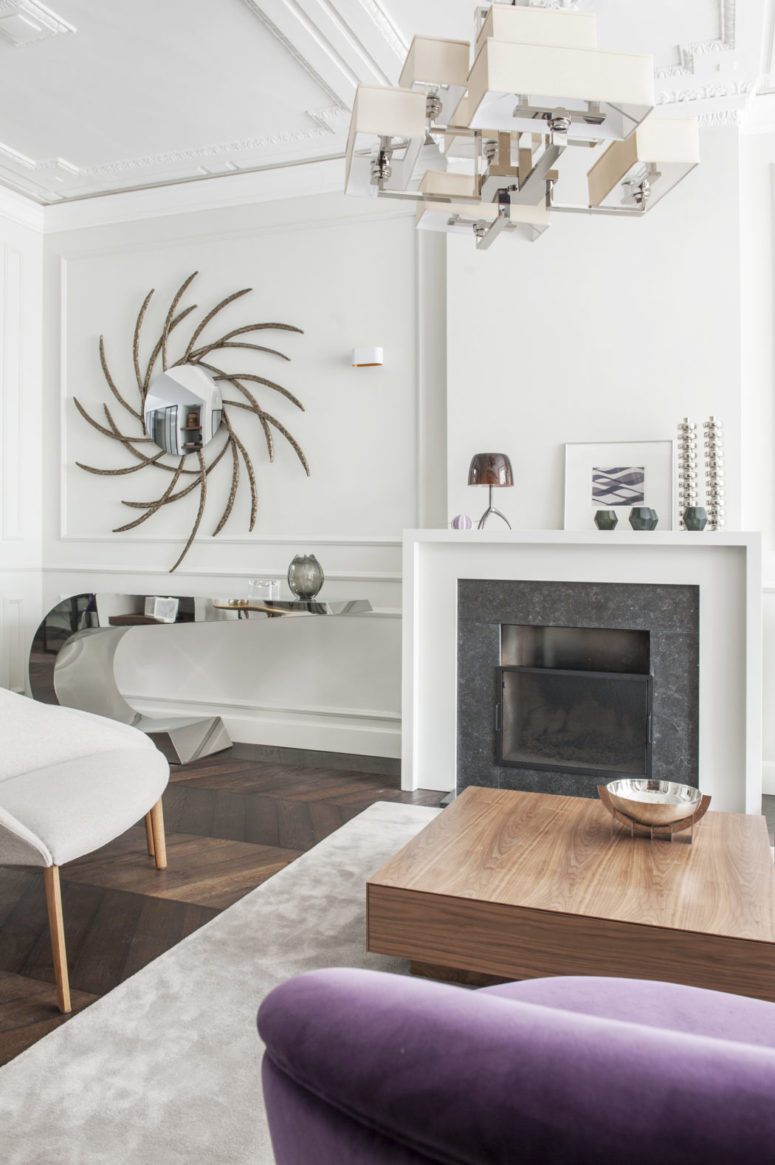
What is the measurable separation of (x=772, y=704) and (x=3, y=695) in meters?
2.99

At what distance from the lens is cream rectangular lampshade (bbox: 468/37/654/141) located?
5.12ft

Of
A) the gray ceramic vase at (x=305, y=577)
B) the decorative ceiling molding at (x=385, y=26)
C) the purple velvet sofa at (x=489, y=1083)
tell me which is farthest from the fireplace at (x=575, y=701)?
the purple velvet sofa at (x=489, y=1083)

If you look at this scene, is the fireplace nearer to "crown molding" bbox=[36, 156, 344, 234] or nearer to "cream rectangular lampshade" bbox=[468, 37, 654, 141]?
"cream rectangular lampshade" bbox=[468, 37, 654, 141]

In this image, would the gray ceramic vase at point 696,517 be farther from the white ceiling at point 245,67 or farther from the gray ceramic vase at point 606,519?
the white ceiling at point 245,67

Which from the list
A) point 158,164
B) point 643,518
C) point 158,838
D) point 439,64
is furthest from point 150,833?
point 158,164

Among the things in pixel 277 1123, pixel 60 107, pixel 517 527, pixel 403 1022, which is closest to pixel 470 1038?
pixel 403 1022

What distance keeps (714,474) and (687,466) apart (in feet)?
0.36

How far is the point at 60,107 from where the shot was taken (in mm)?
3775

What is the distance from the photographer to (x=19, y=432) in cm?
484

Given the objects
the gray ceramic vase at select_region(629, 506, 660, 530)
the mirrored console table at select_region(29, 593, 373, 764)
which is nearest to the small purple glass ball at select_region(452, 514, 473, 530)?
the mirrored console table at select_region(29, 593, 373, 764)

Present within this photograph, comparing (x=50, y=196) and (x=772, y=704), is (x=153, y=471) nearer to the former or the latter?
(x=50, y=196)

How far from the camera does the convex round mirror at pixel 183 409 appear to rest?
449 cm

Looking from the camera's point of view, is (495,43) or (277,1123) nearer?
(277,1123)

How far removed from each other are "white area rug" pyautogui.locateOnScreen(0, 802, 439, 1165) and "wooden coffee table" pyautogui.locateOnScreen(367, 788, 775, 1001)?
31 cm
